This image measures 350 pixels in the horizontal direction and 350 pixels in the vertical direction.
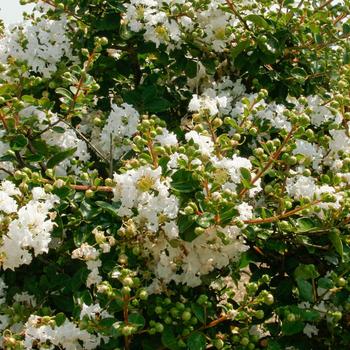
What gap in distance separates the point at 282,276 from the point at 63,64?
121cm

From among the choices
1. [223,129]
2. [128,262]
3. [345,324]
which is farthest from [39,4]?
[345,324]

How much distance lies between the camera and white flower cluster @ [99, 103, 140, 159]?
2231 mm

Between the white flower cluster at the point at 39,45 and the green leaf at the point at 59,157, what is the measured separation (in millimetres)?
564

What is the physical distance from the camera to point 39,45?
2.53m

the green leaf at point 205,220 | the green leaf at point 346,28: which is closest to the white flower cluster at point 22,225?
the green leaf at point 205,220

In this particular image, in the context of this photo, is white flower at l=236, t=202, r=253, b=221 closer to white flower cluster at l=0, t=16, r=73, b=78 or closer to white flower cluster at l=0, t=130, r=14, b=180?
white flower cluster at l=0, t=130, r=14, b=180

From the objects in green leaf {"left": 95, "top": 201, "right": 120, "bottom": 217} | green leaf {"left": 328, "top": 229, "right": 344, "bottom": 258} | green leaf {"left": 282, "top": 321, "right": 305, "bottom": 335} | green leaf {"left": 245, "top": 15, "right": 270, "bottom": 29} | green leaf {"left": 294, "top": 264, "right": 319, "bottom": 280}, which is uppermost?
green leaf {"left": 245, "top": 15, "right": 270, "bottom": 29}

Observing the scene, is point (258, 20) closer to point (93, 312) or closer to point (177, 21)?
point (177, 21)

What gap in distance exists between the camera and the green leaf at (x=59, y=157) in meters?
2.04

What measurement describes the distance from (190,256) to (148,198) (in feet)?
0.82

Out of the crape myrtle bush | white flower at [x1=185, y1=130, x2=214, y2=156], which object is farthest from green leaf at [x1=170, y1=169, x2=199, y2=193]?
white flower at [x1=185, y1=130, x2=214, y2=156]

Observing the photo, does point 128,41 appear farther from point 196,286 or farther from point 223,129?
point 196,286

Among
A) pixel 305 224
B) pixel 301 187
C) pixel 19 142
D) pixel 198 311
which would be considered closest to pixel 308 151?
pixel 301 187

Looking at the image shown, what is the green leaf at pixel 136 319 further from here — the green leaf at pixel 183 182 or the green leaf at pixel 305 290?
the green leaf at pixel 305 290
